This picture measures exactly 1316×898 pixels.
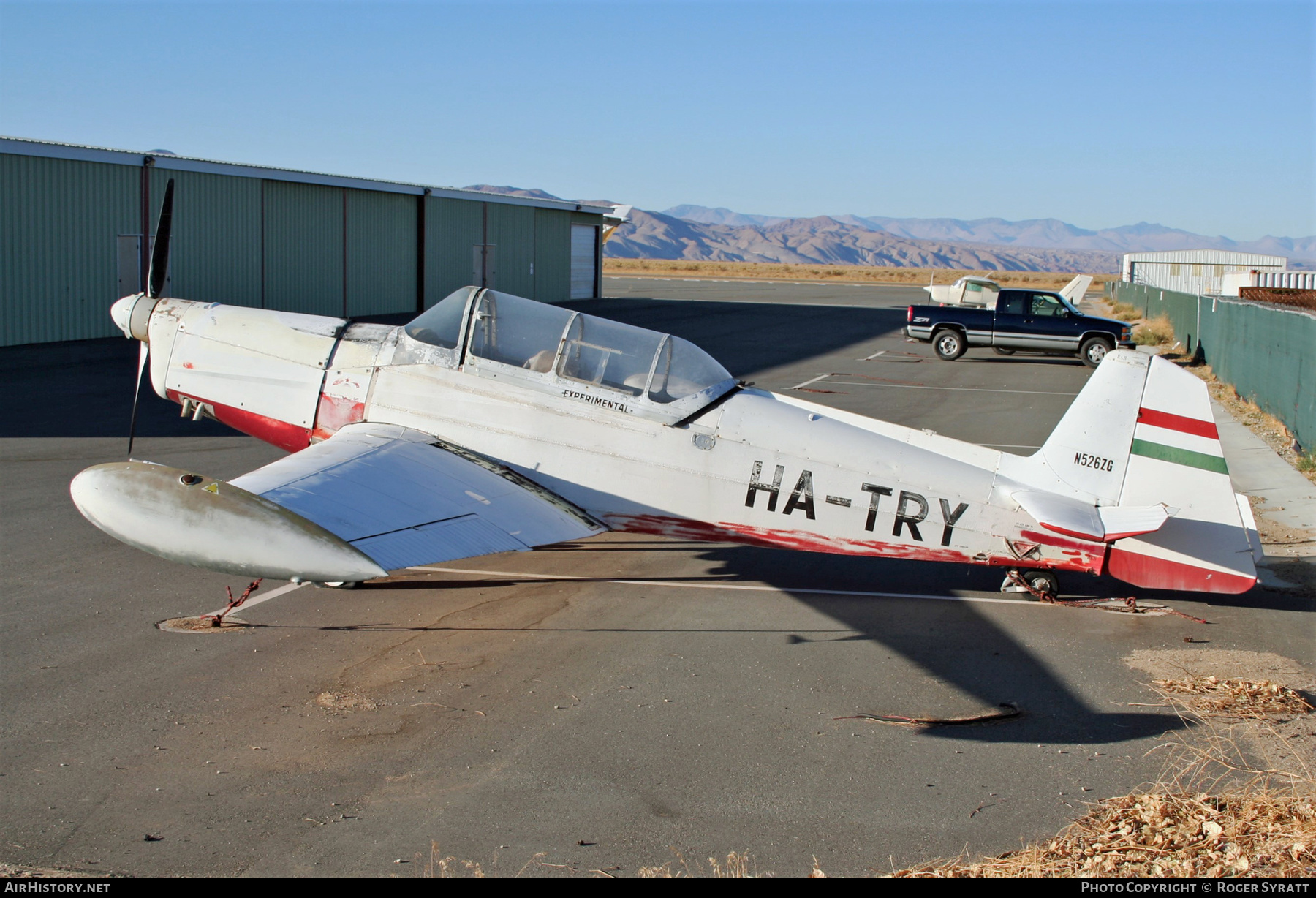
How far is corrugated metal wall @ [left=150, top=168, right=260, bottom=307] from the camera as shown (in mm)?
25741

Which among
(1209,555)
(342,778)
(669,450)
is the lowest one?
(342,778)

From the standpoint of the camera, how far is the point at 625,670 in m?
6.34

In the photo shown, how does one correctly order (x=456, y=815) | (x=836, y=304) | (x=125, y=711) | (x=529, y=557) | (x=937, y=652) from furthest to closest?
(x=836, y=304), (x=529, y=557), (x=937, y=652), (x=125, y=711), (x=456, y=815)

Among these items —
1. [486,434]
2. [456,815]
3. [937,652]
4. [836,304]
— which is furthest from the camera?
[836,304]

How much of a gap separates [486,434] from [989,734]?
4227mm

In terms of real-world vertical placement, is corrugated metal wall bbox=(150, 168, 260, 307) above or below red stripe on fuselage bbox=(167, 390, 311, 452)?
above

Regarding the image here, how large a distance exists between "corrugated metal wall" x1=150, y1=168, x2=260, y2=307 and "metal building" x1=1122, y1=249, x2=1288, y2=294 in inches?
2000

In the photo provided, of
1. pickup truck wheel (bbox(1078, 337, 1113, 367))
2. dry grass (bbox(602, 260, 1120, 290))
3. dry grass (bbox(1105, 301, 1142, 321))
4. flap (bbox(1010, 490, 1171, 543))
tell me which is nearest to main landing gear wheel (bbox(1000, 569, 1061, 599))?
flap (bbox(1010, 490, 1171, 543))

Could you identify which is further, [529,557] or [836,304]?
[836,304]

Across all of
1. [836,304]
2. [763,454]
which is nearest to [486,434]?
[763,454]

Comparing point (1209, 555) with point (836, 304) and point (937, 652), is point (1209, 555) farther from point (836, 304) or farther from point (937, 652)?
point (836, 304)

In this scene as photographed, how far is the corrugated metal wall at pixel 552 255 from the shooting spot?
43.3 m

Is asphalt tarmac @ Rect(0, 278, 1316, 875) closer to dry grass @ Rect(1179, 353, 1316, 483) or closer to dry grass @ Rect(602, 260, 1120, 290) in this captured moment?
dry grass @ Rect(1179, 353, 1316, 483)

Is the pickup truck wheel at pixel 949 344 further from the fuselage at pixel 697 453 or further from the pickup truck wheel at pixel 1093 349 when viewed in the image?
the fuselage at pixel 697 453
